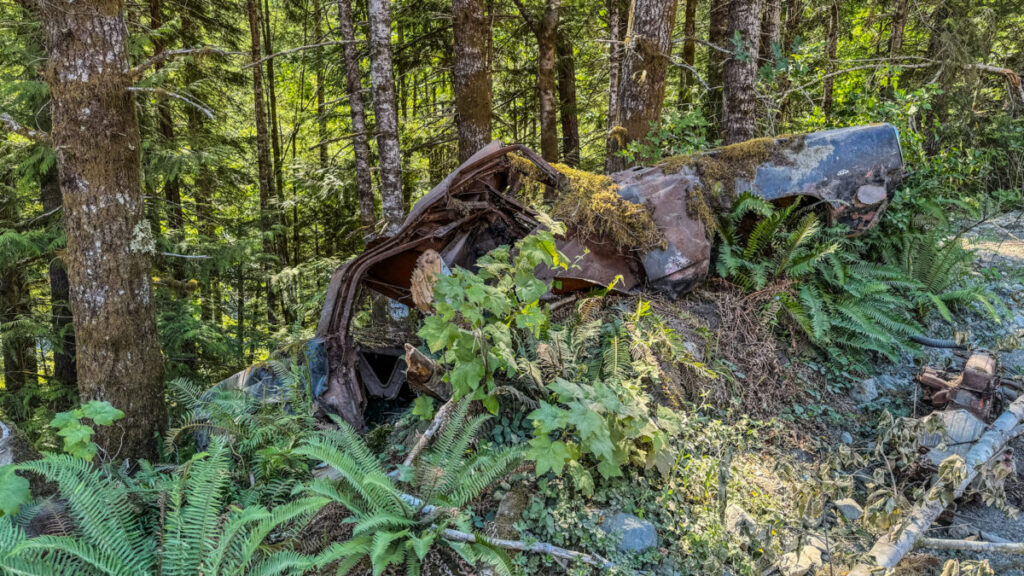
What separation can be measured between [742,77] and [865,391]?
4.16m

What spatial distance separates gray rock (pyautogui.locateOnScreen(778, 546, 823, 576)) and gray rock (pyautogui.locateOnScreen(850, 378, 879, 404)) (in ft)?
6.08

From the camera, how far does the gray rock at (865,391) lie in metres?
3.90

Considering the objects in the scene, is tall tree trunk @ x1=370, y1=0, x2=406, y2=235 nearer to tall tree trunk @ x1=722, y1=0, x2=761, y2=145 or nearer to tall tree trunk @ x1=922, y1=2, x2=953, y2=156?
tall tree trunk @ x1=722, y1=0, x2=761, y2=145

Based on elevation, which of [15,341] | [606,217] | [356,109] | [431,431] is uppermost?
[356,109]

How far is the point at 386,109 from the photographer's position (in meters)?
6.81

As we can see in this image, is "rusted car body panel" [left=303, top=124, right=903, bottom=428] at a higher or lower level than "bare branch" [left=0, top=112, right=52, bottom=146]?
lower

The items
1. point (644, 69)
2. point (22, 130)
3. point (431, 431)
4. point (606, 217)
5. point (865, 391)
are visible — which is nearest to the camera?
point (431, 431)

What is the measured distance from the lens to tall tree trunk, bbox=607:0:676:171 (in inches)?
233

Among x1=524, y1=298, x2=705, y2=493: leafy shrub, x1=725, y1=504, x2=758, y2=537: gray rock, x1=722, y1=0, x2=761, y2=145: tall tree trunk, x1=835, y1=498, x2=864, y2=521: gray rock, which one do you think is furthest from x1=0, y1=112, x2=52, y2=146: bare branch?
x1=722, y1=0, x2=761, y2=145: tall tree trunk

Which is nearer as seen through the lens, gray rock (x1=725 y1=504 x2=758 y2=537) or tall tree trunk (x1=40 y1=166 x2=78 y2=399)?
gray rock (x1=725 y1=504 x2=758 y2=537)

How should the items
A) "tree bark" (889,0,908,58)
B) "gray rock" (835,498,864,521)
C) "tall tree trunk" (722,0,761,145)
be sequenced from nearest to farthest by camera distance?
"gray rock" (835,498,864,521)
"tall tree trunk" (722,0,761,145)
"tree bark" (889,0,908,58)

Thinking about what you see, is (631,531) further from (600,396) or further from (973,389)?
(973,389)

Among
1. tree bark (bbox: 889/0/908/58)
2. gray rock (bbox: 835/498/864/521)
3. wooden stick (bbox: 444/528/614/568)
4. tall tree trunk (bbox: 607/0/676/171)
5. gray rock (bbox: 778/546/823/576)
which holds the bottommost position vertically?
gray rock (bbox: 835/498/864/521)

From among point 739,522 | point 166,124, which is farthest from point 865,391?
point 166,124
